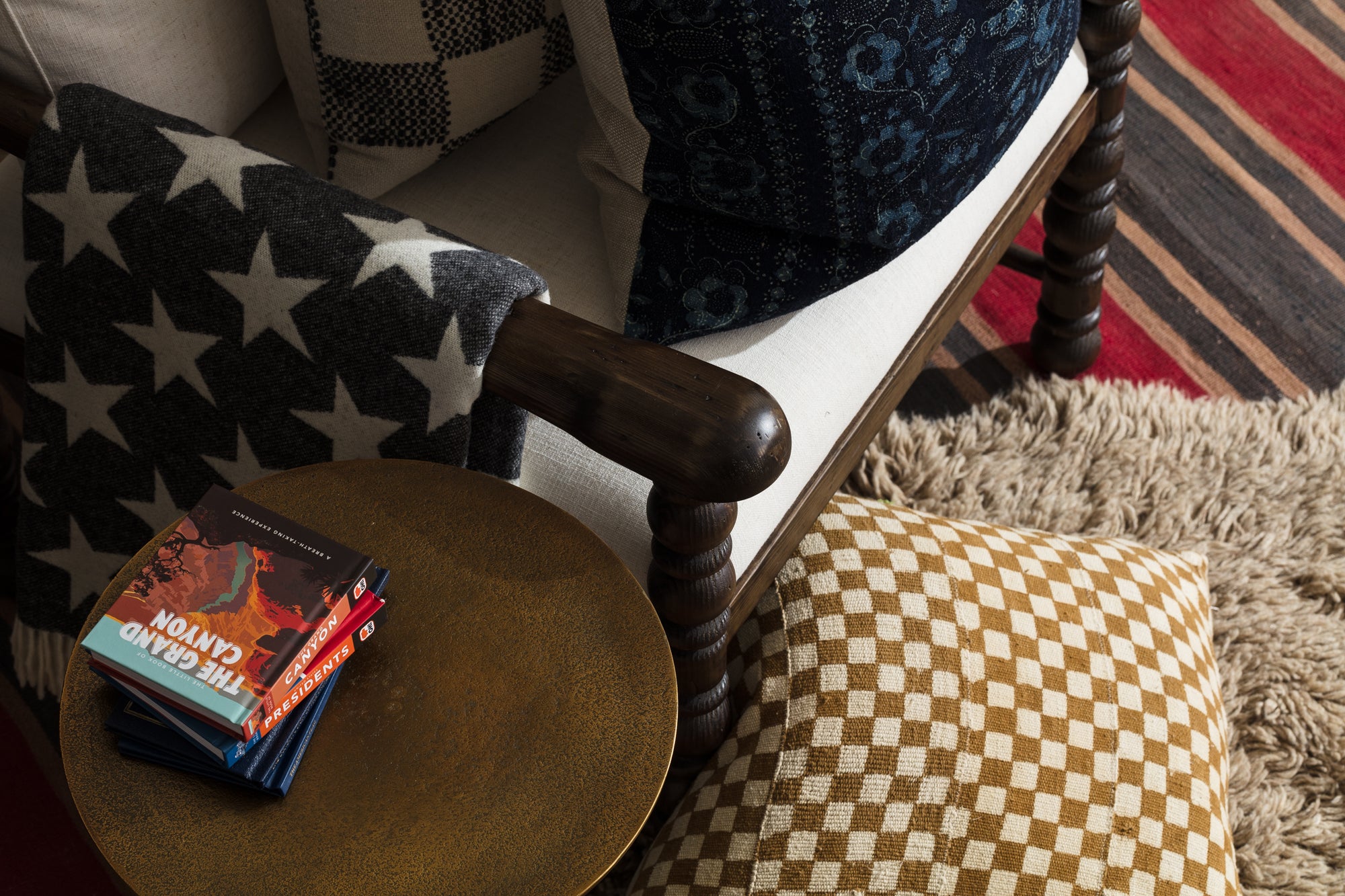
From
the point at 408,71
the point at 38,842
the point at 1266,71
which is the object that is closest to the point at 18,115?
the point at 408,71

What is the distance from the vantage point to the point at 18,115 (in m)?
0.74

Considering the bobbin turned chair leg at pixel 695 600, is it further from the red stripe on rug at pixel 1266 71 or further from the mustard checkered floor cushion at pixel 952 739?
the red stripe on rug at pixel 1266 71

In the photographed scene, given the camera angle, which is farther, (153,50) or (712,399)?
(153,50)

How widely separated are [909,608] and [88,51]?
2.21 feet

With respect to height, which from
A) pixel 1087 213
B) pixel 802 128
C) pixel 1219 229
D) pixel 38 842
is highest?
pixel 802 128

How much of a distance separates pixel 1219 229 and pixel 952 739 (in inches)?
36.8

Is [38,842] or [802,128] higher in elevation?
[802,128]

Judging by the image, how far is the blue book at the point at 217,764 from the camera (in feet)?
1.78

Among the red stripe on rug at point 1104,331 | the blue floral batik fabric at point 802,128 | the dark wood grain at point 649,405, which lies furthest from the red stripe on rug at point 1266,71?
the dark wood grain at point 649,405

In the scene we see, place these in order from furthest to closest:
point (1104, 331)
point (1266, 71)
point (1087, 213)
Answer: point (1266, 71) < point (1104, 331) < point (1087, 213)

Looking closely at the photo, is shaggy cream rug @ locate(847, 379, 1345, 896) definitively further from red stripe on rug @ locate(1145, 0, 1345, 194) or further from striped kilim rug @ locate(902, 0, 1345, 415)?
red stripe on rug @ locate(1145, 0, 1345, 194)

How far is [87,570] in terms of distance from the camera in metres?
0.83

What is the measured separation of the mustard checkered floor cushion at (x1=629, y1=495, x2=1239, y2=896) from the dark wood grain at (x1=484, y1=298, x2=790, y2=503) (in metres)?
0.25

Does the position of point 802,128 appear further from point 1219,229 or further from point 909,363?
point 1219,229
